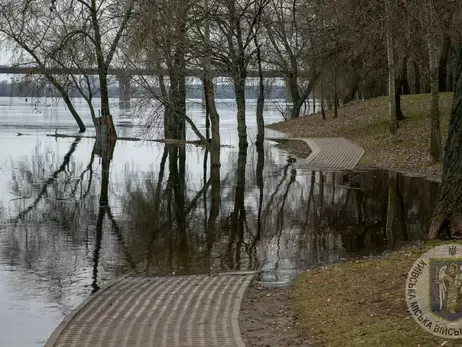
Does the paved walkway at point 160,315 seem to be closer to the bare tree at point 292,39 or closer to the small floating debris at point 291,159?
the small floating debris at point 291,159

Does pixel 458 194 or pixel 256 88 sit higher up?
pixel 256 88

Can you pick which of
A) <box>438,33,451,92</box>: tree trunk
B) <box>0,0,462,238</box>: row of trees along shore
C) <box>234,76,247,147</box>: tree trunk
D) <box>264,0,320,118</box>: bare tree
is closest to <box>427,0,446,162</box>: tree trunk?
<box>0,0,462,238</box>: row of trees along shore

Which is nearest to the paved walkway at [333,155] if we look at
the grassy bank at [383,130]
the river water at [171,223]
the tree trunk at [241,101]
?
the grassy bank at [383,130]

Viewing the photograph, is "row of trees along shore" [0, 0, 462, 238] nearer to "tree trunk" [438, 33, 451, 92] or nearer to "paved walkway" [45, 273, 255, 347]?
"tree trunk" [438, 33, 451, 92]

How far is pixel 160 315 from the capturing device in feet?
26.0

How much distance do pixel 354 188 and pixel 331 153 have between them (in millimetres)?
9294

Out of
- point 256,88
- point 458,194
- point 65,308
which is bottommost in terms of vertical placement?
point 65,308

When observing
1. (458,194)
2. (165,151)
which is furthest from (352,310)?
(165,151)

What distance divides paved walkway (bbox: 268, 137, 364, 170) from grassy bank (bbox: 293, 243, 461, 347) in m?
15.6

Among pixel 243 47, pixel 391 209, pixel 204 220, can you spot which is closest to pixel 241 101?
pixel 243 47

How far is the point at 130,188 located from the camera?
68.8ft

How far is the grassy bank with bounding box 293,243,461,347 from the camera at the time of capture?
625 centimetres

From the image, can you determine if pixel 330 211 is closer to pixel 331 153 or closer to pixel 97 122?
pixel 331 153

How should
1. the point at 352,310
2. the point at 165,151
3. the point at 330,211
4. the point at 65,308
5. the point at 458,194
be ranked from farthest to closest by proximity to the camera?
the point at 165,151 → the point at 330,211 → the point at 458,194 → the point at 65,308 → the point at 352,310
